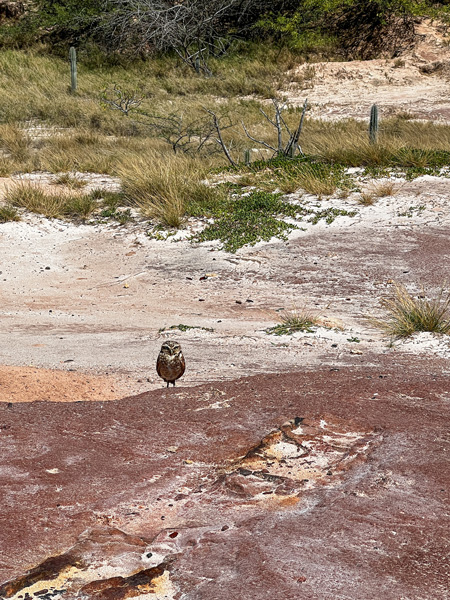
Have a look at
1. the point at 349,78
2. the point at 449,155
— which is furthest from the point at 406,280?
the point at 349,78

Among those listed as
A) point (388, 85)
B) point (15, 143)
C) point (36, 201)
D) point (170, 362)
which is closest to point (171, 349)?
point (170, 362)

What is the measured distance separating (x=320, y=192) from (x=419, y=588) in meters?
8.48

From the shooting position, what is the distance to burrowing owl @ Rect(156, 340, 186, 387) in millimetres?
5012

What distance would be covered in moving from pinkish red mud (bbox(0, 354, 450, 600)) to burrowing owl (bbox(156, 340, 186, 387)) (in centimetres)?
14

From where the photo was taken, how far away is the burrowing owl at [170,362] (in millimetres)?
5012

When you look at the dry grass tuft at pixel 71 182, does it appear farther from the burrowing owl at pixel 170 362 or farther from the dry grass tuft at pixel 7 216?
the burrowing owl at pixel 170 362

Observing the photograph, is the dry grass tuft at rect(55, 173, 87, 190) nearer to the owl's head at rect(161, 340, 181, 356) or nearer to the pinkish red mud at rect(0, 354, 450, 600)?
the owl's head at rect(161, 340, 181, 356)

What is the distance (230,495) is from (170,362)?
5.47 feet

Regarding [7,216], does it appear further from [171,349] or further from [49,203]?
[171,349]

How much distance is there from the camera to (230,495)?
349cm

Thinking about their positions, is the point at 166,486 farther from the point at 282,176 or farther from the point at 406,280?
the point at 282,176

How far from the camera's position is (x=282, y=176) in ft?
38.5

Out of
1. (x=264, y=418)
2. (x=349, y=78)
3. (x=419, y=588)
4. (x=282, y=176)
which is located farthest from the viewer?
(x=349, y=78)

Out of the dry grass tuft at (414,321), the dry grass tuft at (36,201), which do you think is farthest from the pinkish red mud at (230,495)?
the dry grass tuft at (36,201)
